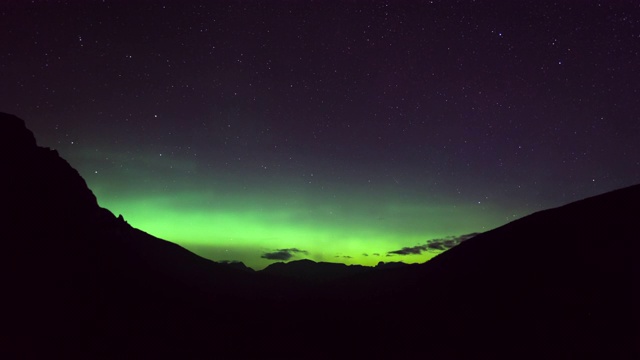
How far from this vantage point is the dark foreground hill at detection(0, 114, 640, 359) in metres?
31.0

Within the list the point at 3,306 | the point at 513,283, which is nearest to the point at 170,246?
the point at 3,306

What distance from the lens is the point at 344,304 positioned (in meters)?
64.1

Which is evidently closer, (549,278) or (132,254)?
(549,278)

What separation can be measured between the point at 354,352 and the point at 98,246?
146 feet

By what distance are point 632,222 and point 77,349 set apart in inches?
2001

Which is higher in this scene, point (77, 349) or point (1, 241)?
point (1, 241)

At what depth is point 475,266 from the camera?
166ft

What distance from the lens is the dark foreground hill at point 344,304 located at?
30984 millimetres

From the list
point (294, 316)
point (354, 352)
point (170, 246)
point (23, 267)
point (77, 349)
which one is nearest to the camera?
point (77, 349)

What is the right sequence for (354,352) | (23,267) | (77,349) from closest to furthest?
(77,349) < (354,352) < (23,267)

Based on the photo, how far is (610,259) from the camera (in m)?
34.2

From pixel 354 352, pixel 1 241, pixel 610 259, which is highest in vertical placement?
pixel 1 241

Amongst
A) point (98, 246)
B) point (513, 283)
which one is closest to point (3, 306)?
point (98, 246)

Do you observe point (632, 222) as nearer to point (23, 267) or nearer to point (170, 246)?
point (23, 267)
